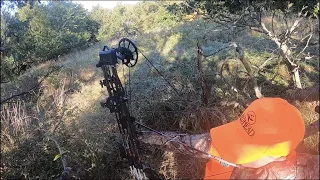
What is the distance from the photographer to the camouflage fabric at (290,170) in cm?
200

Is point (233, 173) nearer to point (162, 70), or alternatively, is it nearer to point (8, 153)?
point (8, 153)

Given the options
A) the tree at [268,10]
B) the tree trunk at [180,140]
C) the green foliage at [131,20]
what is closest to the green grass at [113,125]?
the tree trunk at [180,140]

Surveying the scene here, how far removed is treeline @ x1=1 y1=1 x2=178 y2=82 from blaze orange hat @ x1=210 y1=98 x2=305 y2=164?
733cm

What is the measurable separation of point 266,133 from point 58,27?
713 inches

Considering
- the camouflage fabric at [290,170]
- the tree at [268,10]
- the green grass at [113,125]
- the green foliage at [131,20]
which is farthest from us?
the green foliage at [131,20]

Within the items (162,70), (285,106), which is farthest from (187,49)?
(285,106)

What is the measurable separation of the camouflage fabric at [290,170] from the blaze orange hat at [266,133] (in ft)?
0.24

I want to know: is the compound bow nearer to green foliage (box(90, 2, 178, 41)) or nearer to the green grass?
the green grass

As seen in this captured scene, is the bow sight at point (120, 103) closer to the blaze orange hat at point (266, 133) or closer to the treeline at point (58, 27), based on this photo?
the blaze orange hat at point (266, 133)

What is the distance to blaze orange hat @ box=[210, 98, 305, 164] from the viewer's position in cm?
206

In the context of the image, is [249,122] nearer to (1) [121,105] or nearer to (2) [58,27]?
(1) [121,105]

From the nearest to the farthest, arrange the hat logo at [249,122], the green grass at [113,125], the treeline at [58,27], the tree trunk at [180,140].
→ the hat logo at [249,122] → the tree trunk at [180,140] → the green grass at [113,125] → the treeline at [58,27]

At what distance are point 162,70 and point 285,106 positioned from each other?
639 centimetres

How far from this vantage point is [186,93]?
16.2 feet
